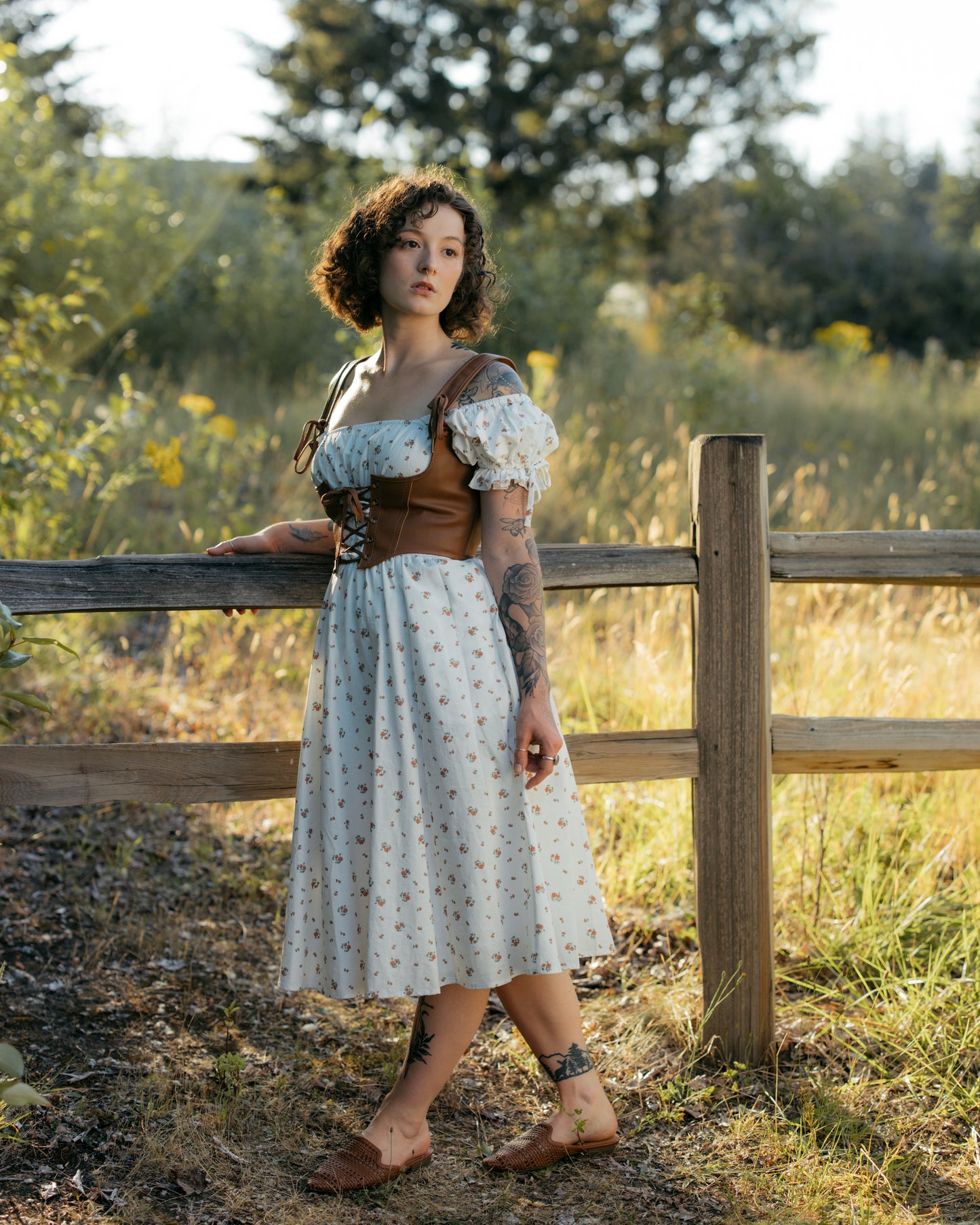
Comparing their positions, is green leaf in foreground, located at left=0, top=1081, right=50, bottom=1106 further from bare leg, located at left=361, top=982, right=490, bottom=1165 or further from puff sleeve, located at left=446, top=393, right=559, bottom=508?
puff sleeve, located at left=446, top=393, right=559, bottom=508

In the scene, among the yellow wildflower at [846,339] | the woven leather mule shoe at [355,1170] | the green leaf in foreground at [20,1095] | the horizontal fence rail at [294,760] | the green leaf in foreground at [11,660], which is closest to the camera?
the green leaf in foreground at [20,1095]

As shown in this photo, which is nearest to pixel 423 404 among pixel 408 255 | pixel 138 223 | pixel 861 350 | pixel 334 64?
pixel 408 255

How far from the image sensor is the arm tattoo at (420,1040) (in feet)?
7.49

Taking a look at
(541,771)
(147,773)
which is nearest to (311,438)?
(147,773)

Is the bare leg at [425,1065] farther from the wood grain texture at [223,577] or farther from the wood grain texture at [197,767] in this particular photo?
the wood grain texture at [223,577]

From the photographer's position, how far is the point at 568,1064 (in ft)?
7.63

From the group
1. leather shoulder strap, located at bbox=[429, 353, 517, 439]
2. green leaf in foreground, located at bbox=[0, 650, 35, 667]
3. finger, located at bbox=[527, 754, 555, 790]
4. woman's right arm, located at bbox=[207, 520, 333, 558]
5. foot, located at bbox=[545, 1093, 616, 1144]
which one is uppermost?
leather shoulder strap, located at bbox=[429, 353, 517, 439]

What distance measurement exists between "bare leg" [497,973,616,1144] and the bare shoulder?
125cm

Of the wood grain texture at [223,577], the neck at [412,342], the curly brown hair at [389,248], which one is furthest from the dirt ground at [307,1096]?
the curly brown hair at [389,248]

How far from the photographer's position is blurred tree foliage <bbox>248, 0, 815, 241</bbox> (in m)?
18.3

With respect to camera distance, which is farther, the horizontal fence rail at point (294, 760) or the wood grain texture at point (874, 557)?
the wood grain texture at point (874, 557)

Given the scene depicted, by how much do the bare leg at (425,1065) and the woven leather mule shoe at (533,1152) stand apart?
7.1 inches

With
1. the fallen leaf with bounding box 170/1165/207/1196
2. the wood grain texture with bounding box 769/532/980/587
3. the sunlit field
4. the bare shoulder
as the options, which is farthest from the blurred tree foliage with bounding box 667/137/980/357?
the fallen leaf with bounding box 170/1165/207/1196

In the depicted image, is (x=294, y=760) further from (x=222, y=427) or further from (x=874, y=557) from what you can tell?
(x=222, y=427)
